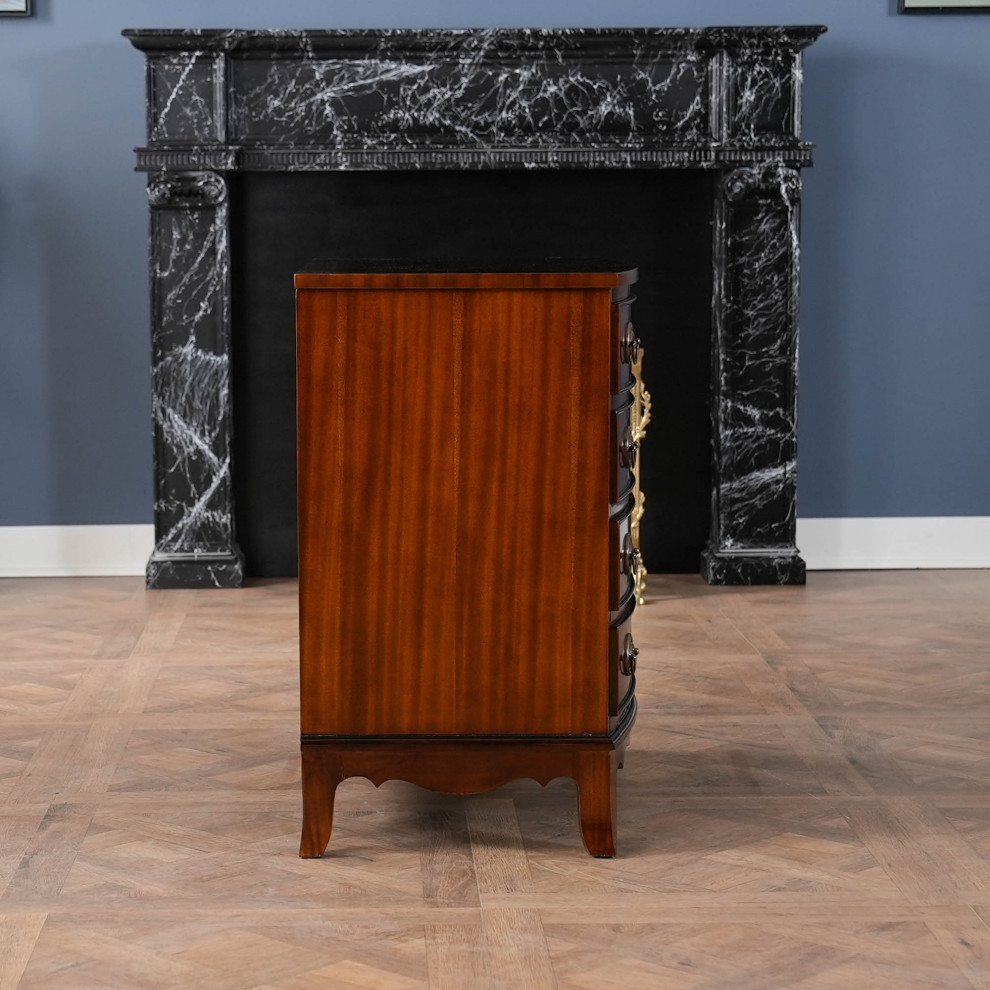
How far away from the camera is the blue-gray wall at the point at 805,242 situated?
16.9 feet

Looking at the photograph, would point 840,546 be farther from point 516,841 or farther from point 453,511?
point 453,511

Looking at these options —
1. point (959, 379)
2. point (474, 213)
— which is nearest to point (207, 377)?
point (474, 213)

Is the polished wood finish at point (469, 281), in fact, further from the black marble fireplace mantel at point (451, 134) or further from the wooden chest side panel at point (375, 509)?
the black marble fireplace mantel at point (451, 134)

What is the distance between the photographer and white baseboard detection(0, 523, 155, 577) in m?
5.35

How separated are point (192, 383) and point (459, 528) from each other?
2.64 meters

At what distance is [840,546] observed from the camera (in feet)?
17.9

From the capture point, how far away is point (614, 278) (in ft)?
8.40

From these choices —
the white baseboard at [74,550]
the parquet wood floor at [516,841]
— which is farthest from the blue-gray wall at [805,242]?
the parquet wood floor at [516,841]

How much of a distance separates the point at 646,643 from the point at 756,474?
1.01 meters

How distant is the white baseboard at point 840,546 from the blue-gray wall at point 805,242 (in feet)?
0.18

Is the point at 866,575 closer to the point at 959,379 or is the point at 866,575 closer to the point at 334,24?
the point at 959,379

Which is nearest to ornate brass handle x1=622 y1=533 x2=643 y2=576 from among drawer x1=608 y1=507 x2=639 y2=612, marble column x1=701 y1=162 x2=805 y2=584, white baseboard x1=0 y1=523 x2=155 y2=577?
drawer x1=608 y1=507 x2=639 y2=612

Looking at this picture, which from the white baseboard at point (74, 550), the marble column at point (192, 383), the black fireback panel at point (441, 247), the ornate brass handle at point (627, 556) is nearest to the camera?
the ornate brass handle at point (627, 556)

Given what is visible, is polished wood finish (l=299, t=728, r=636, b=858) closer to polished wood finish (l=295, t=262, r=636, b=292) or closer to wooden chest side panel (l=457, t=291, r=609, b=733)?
wooden chest side panel (l=457, t=291, r=609, b=733)
